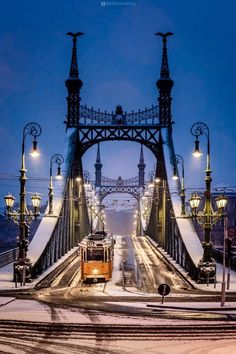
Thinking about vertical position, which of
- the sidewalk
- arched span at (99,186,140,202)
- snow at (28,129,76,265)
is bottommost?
the sidewalk

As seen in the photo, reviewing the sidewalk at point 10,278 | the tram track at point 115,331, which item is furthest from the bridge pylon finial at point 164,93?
the tram track at point 115,331

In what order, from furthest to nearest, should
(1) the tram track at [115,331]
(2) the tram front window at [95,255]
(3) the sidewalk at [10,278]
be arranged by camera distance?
(2) the tram front window at [95,255], (3) the sidewalk at [10,278], (1) the tram track at [115,331]

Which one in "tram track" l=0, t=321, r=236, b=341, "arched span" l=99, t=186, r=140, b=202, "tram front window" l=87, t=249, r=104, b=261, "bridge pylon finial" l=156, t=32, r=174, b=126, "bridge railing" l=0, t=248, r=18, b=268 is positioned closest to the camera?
"tram track" l=0, t=321, r=236, b=341

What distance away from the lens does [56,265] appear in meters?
35.5

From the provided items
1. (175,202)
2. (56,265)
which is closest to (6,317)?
(56,265)

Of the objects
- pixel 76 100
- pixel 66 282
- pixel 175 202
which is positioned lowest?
pixel 66 282

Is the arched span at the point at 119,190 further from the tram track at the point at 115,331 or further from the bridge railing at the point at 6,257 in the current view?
the tram track at the point at 115,331

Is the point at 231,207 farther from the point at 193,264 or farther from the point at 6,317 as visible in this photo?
the point at 6,317

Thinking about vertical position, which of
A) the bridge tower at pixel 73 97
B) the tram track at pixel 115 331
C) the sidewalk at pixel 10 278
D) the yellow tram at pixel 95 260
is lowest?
the sidewalk at pixel 10 278

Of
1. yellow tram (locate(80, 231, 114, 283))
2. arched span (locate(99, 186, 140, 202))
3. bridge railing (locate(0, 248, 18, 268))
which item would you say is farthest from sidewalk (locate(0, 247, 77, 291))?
arched span (locate(99, 186, 140, 202))

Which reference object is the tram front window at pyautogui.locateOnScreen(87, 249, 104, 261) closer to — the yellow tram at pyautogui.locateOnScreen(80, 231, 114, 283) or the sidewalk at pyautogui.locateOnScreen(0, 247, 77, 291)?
the yellow tram at pyautogui.locateOnScreen(80, 231, 114, 283)

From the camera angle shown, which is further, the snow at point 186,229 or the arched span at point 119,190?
the arched span at point 119,190

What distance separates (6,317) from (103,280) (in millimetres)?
12428

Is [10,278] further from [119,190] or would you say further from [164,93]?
[119,190]
